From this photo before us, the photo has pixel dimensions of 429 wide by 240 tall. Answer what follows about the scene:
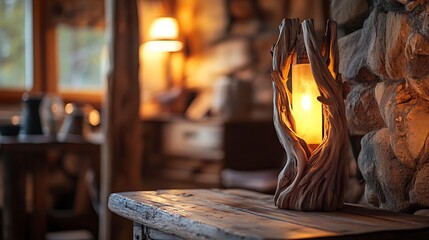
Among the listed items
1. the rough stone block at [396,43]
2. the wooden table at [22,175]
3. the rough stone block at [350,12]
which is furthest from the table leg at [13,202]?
the rough stone block at [396,43]

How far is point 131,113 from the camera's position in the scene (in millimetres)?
3379

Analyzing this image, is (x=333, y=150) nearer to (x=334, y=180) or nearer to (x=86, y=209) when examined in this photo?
(x=334, y=180)

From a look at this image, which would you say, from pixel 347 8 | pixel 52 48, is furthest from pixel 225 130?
pixel 347 8

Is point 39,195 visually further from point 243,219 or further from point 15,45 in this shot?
point 243,219

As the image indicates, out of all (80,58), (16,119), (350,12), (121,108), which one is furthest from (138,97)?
(80,58)

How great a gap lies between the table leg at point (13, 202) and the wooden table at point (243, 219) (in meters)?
2.17

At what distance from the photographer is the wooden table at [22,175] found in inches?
144

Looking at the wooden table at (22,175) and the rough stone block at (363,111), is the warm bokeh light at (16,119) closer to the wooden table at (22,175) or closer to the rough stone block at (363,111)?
the wooden table at (22,175)

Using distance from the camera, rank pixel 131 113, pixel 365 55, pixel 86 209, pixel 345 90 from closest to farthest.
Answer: pixel 345 90 < pixel 365 55 < pixel 131 113 < pixel 86 209

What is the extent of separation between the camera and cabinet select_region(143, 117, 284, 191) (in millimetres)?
4285

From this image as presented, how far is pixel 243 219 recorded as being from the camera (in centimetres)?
140

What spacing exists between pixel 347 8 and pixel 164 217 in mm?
800

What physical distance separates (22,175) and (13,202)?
156 millimetres

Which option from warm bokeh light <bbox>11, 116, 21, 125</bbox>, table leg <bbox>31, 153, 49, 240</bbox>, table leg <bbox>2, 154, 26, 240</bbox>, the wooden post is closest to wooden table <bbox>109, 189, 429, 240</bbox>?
the wooden post
